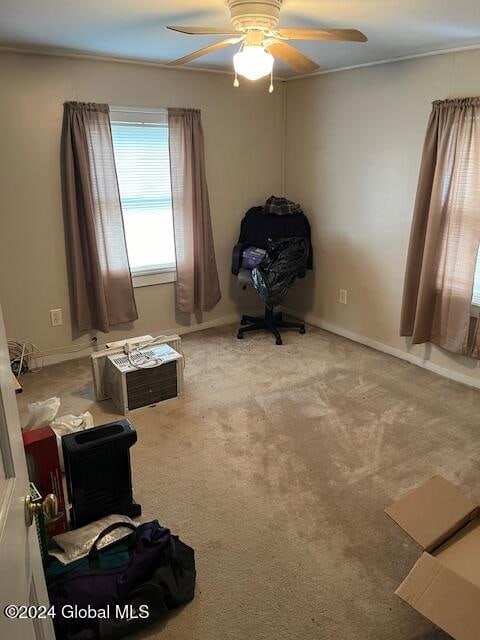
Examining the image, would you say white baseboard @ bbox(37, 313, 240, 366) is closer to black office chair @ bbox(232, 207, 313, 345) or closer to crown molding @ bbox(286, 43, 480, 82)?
black office chair @ bbox(232, 207, 313, 345)

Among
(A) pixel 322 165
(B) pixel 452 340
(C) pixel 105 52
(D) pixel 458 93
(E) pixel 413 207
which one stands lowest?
(B) pixel 452 340

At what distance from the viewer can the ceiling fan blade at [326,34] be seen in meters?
2.14

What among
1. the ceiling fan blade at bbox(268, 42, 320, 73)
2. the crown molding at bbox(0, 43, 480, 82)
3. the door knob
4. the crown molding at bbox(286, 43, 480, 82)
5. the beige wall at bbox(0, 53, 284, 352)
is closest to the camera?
the door knob

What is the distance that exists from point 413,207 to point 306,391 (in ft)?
5.21

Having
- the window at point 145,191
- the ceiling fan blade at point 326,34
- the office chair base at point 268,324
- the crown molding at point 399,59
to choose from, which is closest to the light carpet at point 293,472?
the office chair base at point 268,324

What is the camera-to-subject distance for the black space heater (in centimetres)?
205

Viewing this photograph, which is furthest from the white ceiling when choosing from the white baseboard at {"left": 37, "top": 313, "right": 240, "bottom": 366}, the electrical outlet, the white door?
the white baseboard at {"left": 37, "top": 313, "right": 240, "bottom": 366}

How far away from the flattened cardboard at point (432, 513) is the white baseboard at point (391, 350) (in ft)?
6.28

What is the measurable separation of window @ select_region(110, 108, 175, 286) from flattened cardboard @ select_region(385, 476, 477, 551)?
302 cm

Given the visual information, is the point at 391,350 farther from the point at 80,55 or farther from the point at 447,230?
the point at 80,55

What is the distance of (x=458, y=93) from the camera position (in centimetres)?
318

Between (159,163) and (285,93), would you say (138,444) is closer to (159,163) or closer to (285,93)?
(159,163)

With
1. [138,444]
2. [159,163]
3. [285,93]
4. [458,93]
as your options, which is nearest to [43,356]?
[138,444]

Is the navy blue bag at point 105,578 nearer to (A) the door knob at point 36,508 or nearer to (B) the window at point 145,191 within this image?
(A) the door knob at point 36,508
